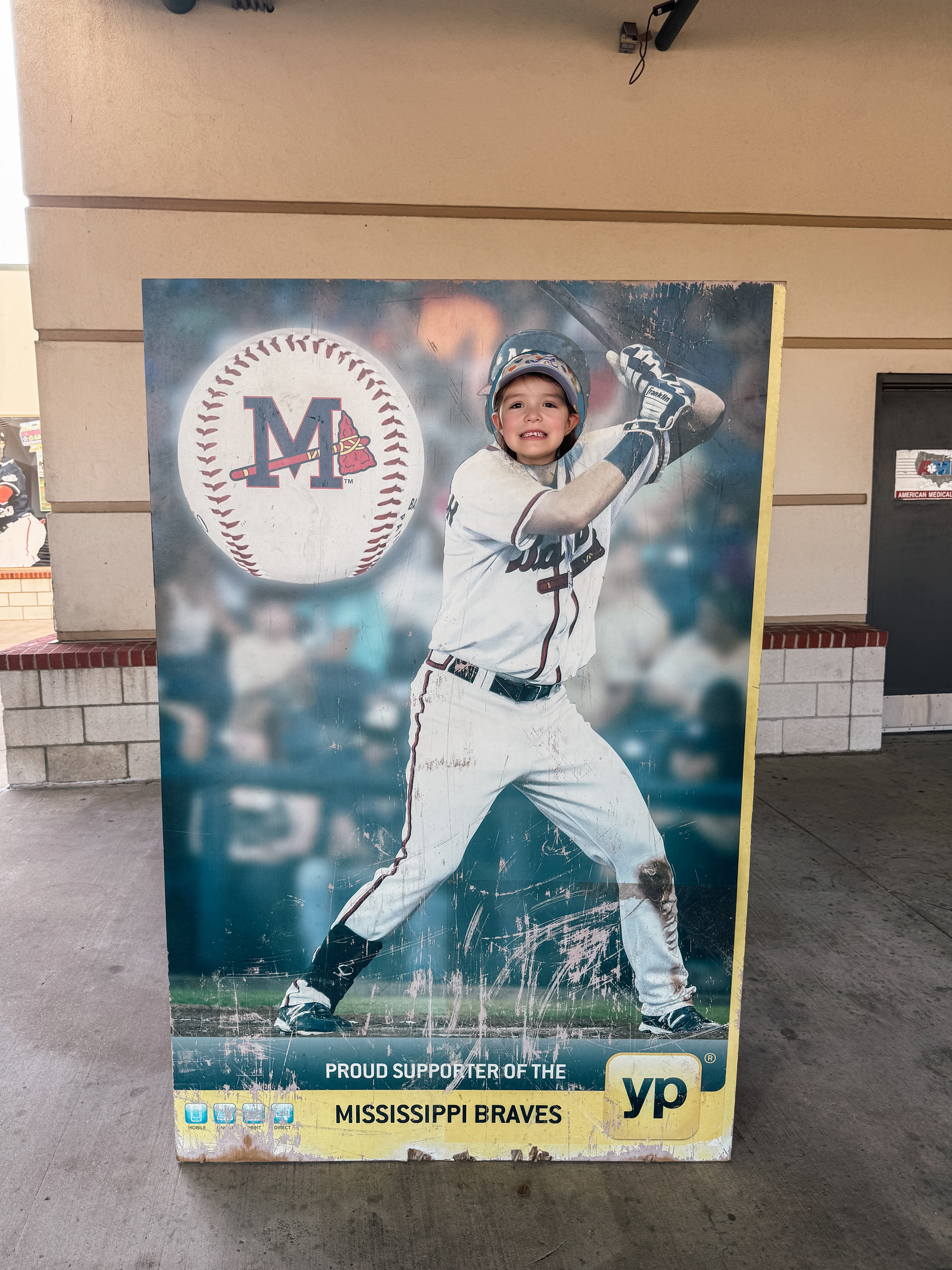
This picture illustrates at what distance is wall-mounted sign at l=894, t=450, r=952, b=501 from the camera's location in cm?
644


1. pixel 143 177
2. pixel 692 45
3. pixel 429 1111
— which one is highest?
pixel 692 45

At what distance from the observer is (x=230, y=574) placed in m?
2.18

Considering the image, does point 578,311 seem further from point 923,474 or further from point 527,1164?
point 923,474

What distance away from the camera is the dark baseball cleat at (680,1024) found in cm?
239

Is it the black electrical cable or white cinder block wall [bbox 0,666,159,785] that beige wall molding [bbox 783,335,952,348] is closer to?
the black electrical cable

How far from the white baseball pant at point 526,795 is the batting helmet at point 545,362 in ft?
2.59

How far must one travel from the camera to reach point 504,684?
88.0 inches

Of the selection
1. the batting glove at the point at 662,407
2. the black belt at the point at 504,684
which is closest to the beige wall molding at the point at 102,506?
the black belt at the point at 504,684

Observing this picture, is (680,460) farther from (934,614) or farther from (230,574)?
(934,614)

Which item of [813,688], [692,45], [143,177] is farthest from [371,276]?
[813,688]

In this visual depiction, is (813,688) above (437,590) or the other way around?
the other way around

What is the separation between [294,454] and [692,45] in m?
5.16

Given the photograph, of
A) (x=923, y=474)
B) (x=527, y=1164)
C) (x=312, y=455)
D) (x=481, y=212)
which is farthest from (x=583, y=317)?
(x=923, y=474)

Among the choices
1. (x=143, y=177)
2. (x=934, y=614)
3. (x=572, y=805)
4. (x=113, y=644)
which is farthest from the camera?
(x=934, y=614)
